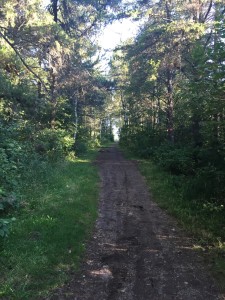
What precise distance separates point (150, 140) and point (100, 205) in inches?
599

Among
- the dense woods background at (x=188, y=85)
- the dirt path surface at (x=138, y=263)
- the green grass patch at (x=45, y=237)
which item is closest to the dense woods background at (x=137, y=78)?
the dense woods background at (x=188, y=85)

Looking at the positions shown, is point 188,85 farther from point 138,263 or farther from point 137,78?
point 137,78

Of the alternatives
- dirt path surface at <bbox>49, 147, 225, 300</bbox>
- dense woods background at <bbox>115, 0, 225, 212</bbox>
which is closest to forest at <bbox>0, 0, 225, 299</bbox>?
dense woods background at <bbox>115, 0, 225, 212</bbox>

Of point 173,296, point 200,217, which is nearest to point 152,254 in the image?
point 173,296

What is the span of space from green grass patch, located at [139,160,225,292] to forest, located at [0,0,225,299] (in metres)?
0.07

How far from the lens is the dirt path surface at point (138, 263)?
5152 mm

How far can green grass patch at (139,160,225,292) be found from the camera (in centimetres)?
652

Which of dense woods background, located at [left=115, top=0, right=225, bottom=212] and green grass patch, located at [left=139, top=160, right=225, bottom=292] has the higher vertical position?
dense woods background, located at [left=115, top=0, right=225, bottom=212]

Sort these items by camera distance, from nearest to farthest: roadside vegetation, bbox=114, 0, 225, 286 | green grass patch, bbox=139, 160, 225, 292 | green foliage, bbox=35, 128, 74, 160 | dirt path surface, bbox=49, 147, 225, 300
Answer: dirt path surface, bbox=49, 147, 225, 300 < green grass patch, bbox=139, 160, 225, 292 < roadside vegetation, bbox=114, 0, 225, 286 < green foliage, bbox=35, 128, 74, 160

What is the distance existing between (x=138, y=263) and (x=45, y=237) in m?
2.30

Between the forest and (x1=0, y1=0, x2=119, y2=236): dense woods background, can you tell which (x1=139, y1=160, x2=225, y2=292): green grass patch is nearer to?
the forest

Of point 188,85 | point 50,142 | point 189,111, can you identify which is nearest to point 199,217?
point 188,85

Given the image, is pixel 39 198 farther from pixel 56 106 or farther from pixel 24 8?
pixel 56 106

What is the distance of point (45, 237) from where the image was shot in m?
7.16
